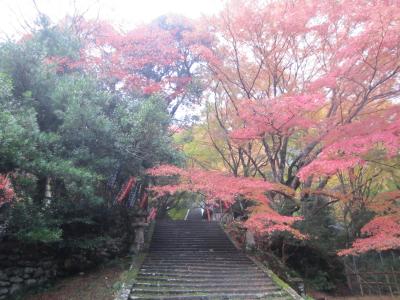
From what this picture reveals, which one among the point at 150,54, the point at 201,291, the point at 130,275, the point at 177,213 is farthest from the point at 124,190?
the point at 177,213

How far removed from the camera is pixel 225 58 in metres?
12.8

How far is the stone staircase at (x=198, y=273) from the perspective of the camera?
9.07 m

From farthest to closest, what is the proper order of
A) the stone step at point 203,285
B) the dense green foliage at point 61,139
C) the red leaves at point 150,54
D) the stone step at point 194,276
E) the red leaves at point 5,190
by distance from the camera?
the red leaves at point 150,54
the stone step at point 194,276
the stone step at point 203,285
the dense green foliage at point 61,139
the red leaves at point 5,190

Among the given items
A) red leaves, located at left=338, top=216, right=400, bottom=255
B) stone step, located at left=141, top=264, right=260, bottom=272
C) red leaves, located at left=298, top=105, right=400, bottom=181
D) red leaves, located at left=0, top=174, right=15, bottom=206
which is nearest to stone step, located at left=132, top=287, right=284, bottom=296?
stone step, located at left=141, top=264, right=260, bottom=272

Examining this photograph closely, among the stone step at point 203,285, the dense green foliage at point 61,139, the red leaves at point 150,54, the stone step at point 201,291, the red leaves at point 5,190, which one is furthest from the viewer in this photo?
the red leaves at point 150,54

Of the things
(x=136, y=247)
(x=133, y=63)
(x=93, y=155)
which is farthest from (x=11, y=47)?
(x=136, y=247)

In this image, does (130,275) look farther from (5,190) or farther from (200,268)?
A: (5,190)

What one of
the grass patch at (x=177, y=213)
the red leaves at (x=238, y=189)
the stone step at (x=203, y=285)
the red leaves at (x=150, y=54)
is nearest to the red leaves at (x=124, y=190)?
the red leaves at (x=238, y=189)

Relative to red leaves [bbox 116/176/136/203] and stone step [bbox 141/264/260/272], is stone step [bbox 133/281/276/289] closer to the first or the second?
stone step [bbox 141/264/260/272]

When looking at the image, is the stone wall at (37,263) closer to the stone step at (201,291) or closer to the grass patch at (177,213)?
the stone step at (201,291)

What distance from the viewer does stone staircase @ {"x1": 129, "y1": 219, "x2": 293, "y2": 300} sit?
9070mm

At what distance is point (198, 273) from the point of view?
10.8 m

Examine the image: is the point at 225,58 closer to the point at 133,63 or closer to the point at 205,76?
the point at 205,76

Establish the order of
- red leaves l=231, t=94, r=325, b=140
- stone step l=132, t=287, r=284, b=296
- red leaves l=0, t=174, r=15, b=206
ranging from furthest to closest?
red leaves l=231, t=94, r=325, b=140 < stone step l=132, t=287, r=284, b=296 < red leaves l=0, t=174, r=15, b=206
